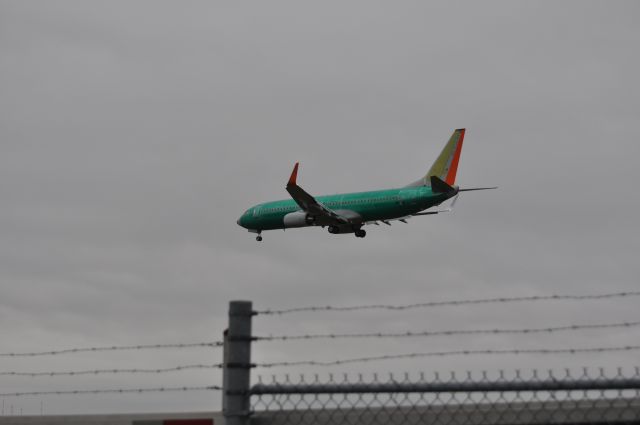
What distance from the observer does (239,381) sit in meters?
8.62

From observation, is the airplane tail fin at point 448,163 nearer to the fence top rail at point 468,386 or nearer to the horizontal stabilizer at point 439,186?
the horizontal stabilizer at point 439,186

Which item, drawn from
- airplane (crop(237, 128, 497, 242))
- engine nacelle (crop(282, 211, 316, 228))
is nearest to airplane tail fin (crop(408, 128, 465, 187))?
airplane (crop(237, 128, 497, 242))

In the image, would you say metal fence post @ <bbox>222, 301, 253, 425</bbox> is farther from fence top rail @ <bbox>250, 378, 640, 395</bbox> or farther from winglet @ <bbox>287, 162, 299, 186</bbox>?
winglet @ <bbox>287, 162, 299, 186</bbox>

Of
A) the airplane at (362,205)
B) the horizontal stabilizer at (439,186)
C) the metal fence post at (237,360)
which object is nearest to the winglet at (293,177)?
the airplane at (362,205)

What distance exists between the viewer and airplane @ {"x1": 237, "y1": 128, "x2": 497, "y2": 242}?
5947 cm

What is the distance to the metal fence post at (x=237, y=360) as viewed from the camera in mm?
8602

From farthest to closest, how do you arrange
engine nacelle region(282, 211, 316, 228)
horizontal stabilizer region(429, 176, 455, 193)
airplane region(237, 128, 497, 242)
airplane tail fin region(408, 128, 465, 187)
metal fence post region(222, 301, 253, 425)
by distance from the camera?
airplane tail fin region(408, 128, 465, 187), engine nacelle region(282, 211, 316, 228), airplane region(237, 128, 497, 242), horizontal stabilizer region(429, 176, 455, 193), metal fence post region(222, 301, 253, 425)

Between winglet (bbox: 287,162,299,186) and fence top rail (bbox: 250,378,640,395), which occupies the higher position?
winglet (bbox: 287,162,299,186)

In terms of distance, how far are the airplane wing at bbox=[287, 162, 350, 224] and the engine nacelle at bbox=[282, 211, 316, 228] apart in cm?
68

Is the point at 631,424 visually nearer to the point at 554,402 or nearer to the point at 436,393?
the point at 554,402

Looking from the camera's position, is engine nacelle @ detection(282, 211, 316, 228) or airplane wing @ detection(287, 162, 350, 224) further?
engine nacelle @ detection(282, 211, 316, 228)

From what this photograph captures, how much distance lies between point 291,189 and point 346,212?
4.38 m

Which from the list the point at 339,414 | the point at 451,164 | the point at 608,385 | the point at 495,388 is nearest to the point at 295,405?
the point at 339,414

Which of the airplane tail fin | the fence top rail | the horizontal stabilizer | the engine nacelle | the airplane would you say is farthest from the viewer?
the airplane tail fin
